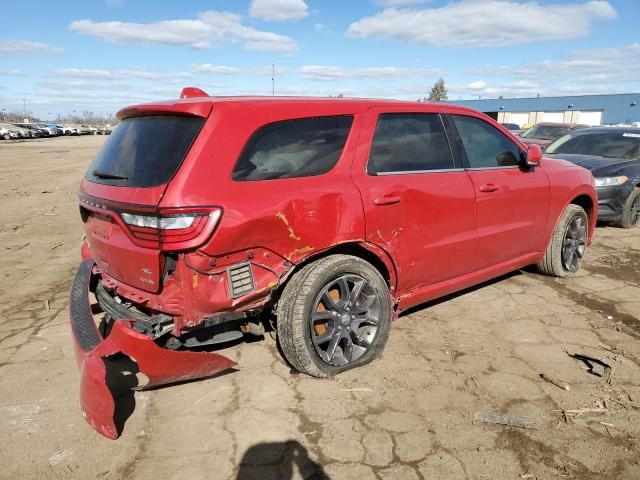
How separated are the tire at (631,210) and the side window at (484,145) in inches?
177

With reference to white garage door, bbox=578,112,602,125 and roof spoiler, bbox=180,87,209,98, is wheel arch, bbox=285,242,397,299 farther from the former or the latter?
white garage door, bbox=578,112,602,125

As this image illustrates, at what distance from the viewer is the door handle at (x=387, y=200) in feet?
10.6

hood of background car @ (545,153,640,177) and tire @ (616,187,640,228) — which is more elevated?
hood of background car @ (545,153,640,177)

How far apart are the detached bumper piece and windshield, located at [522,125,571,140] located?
1447 centimetres

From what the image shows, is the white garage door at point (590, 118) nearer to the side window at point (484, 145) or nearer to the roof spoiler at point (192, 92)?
the side window at point (484, 145)

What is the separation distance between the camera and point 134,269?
2812mm

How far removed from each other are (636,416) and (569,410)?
349mm

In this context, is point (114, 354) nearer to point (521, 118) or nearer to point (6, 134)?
point (6, 134)

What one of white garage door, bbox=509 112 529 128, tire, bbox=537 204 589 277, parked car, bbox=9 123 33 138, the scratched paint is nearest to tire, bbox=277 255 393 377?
the scratched paint

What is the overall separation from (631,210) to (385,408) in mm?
6868

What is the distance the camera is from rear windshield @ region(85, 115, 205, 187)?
2717 mm

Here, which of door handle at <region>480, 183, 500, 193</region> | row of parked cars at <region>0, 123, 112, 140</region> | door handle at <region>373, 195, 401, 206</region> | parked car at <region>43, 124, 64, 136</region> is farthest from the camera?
parked car at <region>43, 124, 64, 136</region>

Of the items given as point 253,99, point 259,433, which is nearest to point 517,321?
point 259,433

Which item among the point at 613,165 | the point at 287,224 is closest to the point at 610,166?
the point at 613,165
